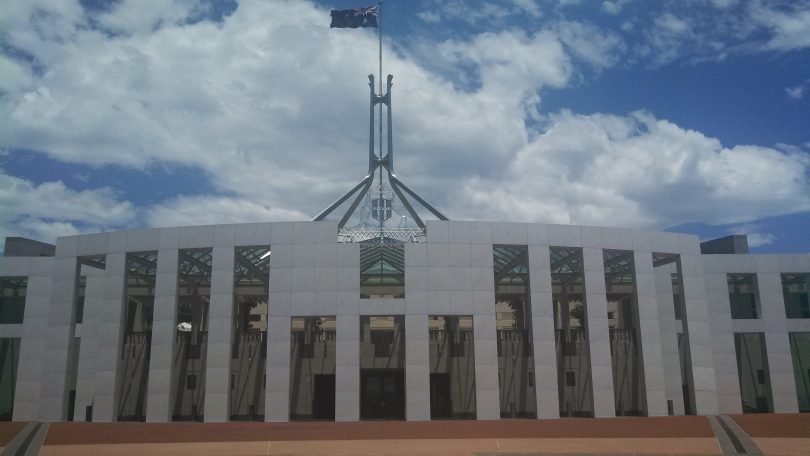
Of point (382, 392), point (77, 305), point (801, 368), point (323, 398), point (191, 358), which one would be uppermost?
point (77, 305)

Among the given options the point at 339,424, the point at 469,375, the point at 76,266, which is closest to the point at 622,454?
the point at 339,424

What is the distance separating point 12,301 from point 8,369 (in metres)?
6.04

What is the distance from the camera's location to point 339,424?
3953cm

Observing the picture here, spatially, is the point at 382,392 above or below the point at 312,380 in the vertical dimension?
below

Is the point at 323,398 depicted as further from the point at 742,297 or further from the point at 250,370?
the point at 742,297

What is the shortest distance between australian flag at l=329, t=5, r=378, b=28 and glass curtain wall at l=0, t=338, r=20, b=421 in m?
38.7

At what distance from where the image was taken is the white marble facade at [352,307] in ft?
138

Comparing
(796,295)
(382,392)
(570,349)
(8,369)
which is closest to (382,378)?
(382,392)

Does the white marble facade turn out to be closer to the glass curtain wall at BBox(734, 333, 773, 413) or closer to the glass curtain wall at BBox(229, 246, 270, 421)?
the glass curtain wall at BBox(229, 246, 270, 421)

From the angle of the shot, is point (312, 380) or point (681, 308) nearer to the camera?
point (681, 308)

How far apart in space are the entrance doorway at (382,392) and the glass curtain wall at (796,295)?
34569 millimetres

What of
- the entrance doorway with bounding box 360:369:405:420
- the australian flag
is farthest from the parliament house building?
the australian flag

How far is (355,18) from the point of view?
5328cm

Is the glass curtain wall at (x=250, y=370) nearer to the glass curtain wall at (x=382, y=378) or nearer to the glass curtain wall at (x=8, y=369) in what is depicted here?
the glass curtain wall at (x=382, y=378)
